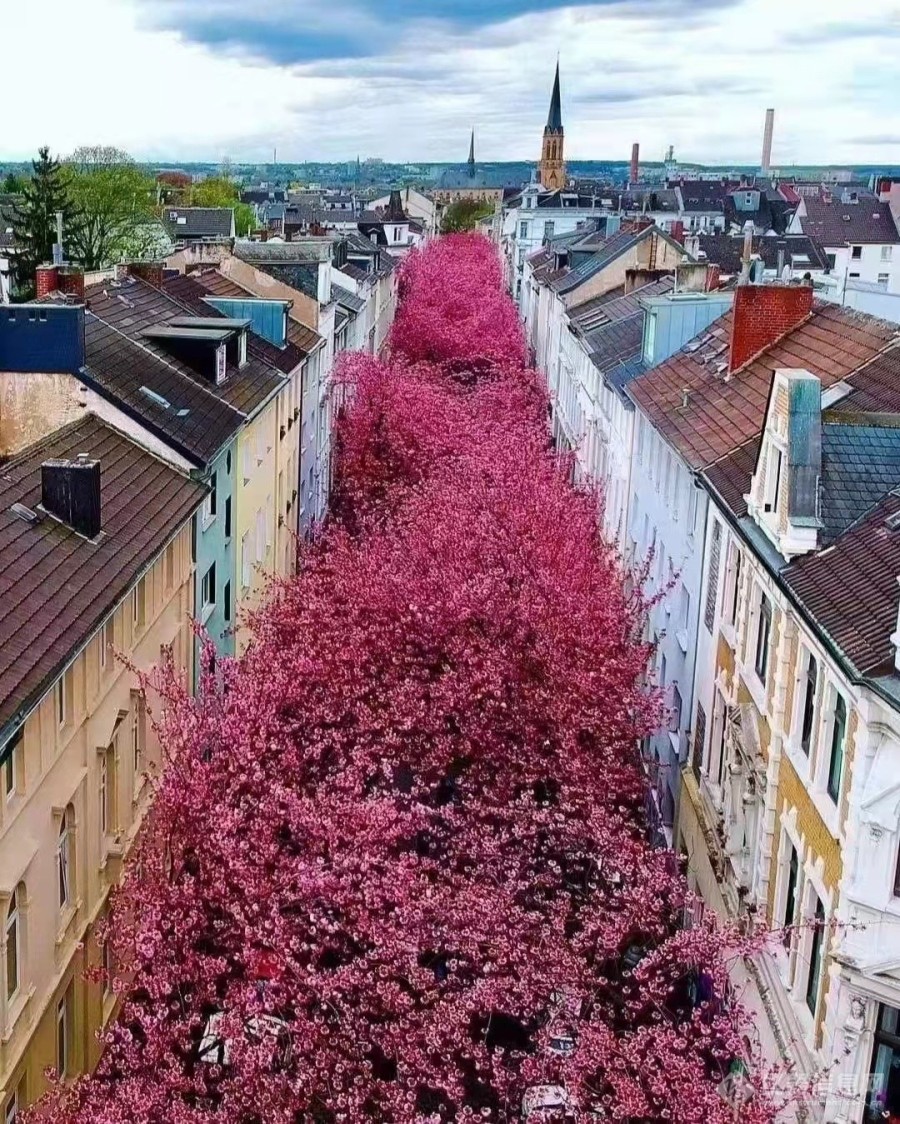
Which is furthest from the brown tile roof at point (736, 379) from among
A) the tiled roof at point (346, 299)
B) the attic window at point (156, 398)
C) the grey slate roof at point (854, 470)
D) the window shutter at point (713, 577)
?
the tiled roof at point (346, 299)

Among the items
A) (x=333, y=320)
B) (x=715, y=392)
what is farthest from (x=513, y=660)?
(x=333, y=320)

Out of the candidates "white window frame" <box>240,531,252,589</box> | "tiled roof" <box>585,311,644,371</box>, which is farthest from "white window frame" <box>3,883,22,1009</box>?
"tiled roof" <box>585,311,644,371</box>

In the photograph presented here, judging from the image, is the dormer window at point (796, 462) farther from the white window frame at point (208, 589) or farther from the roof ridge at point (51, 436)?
the white window frame at point (208, 589)

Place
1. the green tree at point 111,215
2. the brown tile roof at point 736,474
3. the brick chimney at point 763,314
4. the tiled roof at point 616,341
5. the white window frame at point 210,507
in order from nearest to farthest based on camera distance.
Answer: the brown tile roof at point 736,474 → the white window frame at point 210,507 → the brick chimney at point 763,314 → the tiled roof at point 616,341 → the green tree at point 111,215

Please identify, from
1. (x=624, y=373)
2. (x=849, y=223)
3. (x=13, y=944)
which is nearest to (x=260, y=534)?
(x=624, y=373)

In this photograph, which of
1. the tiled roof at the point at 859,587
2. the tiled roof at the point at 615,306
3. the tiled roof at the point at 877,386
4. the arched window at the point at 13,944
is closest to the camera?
the tiled roof at the point at 859,587

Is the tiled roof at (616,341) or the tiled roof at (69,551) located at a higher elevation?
the tiled roof at (616,341)

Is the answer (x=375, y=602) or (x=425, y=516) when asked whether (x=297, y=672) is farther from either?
(x=425, y=516)
